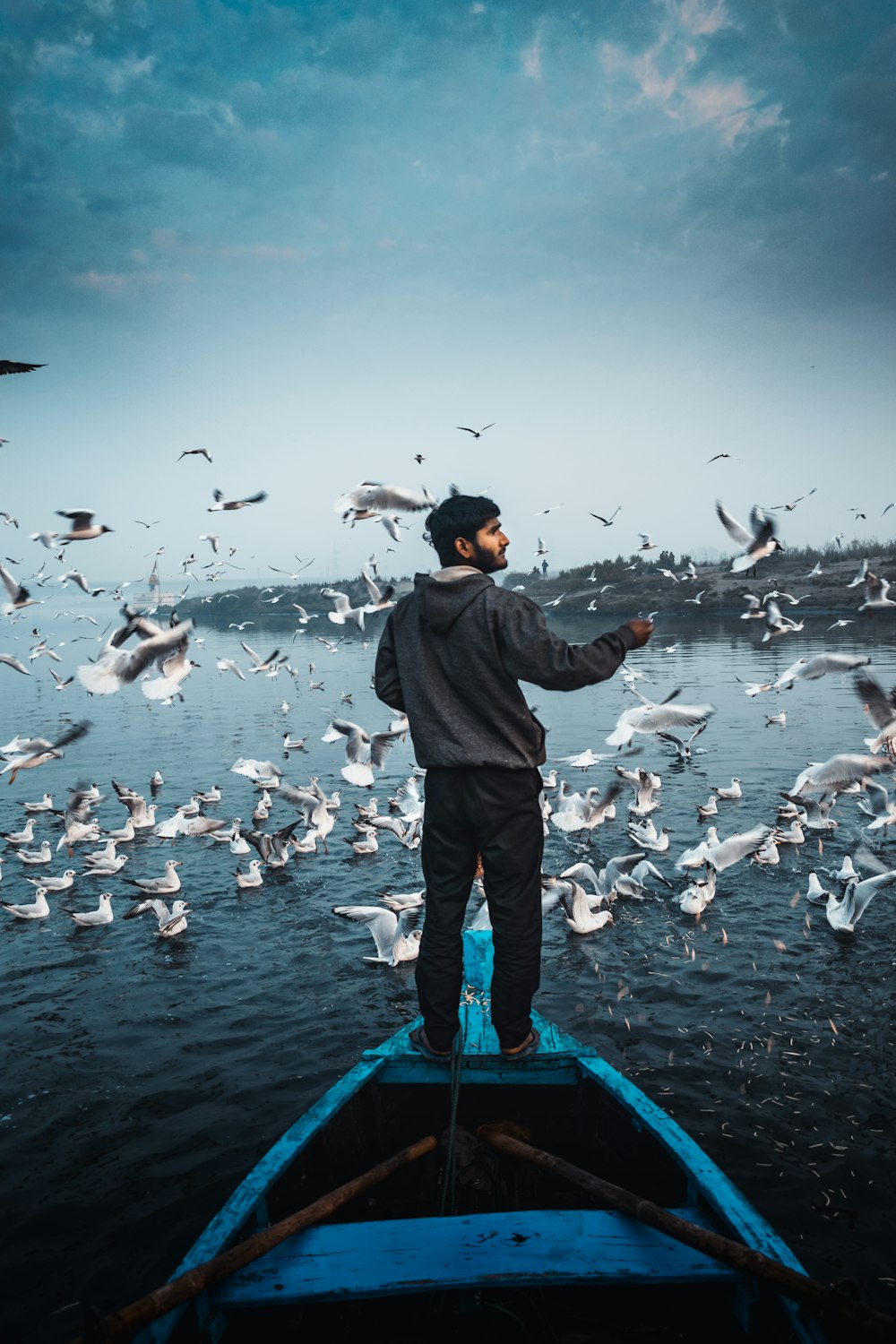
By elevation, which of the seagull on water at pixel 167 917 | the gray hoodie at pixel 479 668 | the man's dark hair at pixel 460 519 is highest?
the man's dark hair at pixel 460 519

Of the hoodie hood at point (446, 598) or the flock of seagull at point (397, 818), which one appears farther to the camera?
the flock of seagull at point (397, 818)

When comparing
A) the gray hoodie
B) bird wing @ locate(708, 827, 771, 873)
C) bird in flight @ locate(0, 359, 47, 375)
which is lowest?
bird wing @ locate(708, 827, 771, 873)

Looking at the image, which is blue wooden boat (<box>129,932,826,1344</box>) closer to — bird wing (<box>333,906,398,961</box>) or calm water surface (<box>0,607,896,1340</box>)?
calm water surface (<box>0,607,896,1340</box>)

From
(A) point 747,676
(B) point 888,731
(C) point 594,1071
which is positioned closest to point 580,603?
(A) point 747,676

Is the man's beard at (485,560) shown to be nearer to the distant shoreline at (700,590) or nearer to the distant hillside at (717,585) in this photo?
the distant shoreline at (700,590)

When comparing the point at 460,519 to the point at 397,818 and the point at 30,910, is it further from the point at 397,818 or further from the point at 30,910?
the point at 397,818

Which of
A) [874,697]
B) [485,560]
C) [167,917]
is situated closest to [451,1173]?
[485,560]

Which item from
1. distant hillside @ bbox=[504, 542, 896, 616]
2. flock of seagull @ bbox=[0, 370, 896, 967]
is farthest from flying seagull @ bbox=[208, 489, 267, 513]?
distant hillside @ bbox=[504, 542, 896, 616]

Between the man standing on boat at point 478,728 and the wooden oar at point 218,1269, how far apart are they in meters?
0.94

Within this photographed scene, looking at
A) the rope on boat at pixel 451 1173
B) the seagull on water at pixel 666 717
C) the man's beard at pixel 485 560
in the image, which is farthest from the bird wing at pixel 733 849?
the man's beard at pixel 485 560

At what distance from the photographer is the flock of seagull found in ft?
24.0

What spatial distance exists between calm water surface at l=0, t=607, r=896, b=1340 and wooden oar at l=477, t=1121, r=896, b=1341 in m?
1.66

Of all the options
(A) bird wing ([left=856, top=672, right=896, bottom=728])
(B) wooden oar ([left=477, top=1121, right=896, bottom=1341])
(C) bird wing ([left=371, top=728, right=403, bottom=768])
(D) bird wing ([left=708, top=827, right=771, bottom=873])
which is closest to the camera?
(B) wooden oar ([left=477, top=1121, right=896, bottom=1341])

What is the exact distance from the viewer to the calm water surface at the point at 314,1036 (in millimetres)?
4180
